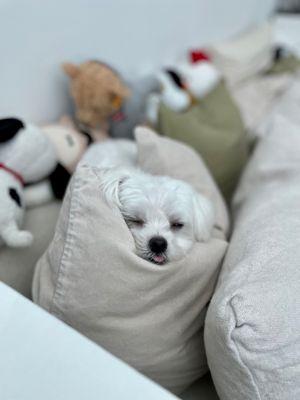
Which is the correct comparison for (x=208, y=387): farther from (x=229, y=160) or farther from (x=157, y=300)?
(x=229, y=160)

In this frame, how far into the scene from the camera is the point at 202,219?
891mm

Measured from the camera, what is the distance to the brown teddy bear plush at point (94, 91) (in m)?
1.22

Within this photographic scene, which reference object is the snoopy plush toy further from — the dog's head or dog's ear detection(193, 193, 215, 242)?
dog's ear detection(193, 193, 215, 242)

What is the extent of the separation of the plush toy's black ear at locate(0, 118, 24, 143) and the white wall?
217mm

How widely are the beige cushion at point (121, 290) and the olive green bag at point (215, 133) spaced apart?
1.60ft

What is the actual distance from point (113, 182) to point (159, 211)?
0.40ft

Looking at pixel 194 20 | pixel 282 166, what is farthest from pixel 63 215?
pixel 194 20

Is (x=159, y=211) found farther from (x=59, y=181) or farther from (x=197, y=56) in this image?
(x=197, y=56)

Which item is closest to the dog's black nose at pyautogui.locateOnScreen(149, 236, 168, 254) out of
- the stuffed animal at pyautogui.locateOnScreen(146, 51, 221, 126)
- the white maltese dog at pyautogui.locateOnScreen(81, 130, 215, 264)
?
the white maltese dog at pyautogui.locateOnScreen(81, 130, 215, 264)

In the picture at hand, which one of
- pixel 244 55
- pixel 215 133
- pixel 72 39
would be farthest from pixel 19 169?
pixel 244 55

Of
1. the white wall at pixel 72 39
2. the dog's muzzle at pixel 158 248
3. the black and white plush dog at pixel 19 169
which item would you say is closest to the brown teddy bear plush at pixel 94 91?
the white wall at pixel 72 39

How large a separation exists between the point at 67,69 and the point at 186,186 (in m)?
0.56

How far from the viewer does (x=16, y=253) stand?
2.86ft

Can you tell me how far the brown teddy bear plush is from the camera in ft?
4.01
